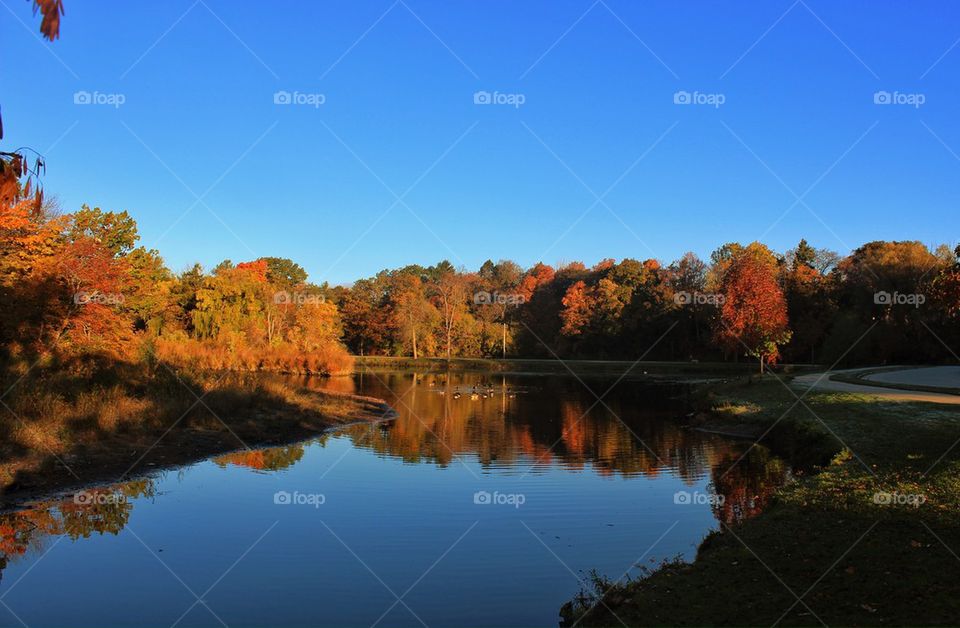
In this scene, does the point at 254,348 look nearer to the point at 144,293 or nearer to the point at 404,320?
the point at 144,293

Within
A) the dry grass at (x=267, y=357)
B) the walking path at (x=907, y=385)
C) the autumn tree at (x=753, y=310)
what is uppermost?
the autumn tree at (x=753, y=310)

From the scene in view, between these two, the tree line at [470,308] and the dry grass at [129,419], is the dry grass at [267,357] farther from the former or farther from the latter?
the dry grass at [129,419]

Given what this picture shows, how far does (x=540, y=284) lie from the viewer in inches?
3679

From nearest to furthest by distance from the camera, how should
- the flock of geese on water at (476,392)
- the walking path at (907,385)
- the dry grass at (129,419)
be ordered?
the dry grass at (129,419) → the walking path at (907,385) → the flock of geese on water at (476,392)

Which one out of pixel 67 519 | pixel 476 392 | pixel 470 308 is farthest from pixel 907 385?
pixel 470 308

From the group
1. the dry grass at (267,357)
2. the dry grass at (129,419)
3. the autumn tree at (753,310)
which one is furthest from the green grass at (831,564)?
the dry grass at (267,357)

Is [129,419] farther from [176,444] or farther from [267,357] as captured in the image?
[267,357]

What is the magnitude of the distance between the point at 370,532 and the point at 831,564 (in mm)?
7154

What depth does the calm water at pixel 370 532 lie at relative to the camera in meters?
8.27

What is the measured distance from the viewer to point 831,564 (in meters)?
7.56

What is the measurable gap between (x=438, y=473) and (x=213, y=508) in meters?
5.86

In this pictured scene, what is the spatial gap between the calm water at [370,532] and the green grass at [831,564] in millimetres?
1226

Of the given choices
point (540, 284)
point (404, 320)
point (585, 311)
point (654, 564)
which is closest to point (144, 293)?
point (654, 564)

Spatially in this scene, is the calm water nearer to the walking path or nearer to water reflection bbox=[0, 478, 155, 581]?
water reflection bbox=[0, 478, 155, 581]
